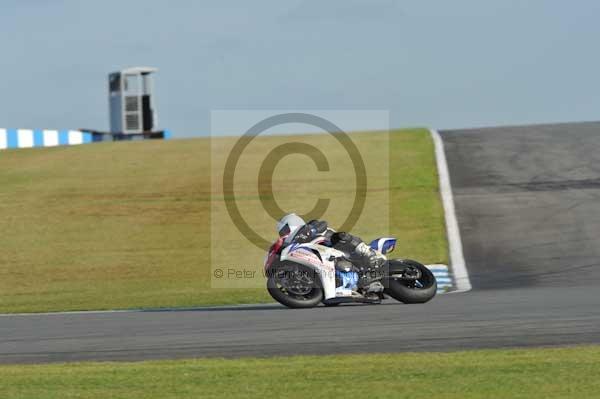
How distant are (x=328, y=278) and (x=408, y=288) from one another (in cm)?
113

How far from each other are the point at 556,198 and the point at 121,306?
478 inches

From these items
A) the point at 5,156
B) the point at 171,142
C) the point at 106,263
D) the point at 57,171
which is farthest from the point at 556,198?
the point at 5,156

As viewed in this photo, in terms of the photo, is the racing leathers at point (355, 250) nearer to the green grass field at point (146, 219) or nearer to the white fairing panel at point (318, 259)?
the white fairing panel at point (318, 259)

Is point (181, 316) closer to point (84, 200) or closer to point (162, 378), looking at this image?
point (162, 378)

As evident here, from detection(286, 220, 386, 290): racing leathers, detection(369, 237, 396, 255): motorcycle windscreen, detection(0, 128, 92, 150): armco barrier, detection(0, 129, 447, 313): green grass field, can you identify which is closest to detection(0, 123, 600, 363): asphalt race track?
detection(286, 220, 386, 290): racing leathers

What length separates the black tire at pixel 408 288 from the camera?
578 inches

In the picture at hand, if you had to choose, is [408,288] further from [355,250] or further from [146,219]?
[146,219]

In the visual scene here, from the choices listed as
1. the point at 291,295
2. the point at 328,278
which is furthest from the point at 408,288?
the point at 291,295

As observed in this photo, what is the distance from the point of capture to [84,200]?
29891mm

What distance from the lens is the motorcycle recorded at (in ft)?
48.3

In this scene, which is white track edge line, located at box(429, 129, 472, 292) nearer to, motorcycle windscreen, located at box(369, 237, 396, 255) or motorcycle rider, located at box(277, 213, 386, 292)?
motorcycle windscreen, located at box(369, 237, 396, 255)

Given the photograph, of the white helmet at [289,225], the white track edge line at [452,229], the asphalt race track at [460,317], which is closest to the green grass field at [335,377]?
the asphalt race track at [460,317]

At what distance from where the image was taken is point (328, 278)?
14.8 meters

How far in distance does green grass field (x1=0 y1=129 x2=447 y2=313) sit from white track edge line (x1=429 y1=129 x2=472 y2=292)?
23 cm
